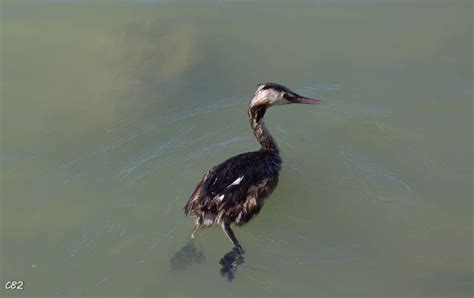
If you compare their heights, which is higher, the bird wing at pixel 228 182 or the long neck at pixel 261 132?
the long neck at pixel 261 132

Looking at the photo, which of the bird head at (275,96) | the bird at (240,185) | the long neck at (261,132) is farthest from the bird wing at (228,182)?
the bird head at (275,96)

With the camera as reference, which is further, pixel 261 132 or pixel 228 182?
pixel 261 132

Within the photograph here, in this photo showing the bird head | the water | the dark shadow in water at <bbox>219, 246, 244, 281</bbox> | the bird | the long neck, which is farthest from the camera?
the long neck

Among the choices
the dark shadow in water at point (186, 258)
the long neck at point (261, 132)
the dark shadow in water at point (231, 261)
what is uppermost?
the long neck at point (261, 132)

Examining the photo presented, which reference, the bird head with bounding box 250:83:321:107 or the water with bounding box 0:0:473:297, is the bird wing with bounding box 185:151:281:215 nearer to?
the water with bounding box 0:0:473:297

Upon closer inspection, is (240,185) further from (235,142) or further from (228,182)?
(235,142)

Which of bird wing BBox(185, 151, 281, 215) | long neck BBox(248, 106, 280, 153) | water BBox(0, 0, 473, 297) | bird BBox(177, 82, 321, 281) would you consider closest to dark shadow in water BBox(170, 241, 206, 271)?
water BBox(0, 0, 473, 297)

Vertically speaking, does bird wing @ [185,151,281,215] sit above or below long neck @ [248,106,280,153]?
below

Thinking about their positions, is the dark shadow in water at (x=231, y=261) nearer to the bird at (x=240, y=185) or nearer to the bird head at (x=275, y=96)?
the bird at (x=240, y=185)

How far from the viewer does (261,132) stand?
7.53 metres

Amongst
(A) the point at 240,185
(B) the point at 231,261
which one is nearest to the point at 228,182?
(A) the point at 240,185

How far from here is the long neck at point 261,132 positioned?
24.5 feet

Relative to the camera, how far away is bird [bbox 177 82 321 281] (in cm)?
640

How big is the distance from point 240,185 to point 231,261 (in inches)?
36.8
